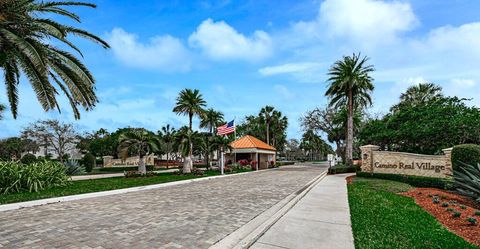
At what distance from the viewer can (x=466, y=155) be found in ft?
44.7

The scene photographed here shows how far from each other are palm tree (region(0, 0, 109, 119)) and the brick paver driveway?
469 centimetres

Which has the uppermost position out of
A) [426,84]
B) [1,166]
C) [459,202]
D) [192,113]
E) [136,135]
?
[426,84]

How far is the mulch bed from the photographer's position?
260 inches

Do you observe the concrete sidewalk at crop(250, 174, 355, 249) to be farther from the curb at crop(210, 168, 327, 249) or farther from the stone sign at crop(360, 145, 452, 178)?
the stone sign at crop(360, 145, 452, 178)

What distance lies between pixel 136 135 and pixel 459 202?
22.3 metres

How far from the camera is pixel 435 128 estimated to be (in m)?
22.5

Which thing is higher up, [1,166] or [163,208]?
[1,166]

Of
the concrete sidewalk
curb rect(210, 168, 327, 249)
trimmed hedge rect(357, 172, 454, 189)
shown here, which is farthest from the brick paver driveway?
trimmed hedge rect(357, 172, 454, 189)

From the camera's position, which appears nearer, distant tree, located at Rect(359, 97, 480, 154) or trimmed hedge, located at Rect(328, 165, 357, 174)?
distant tree, located at Rect(359, 97, 480, 154)

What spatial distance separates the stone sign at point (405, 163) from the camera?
17719 millimetres

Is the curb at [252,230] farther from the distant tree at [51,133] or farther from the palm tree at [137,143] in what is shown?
the distant tree at [51,133]

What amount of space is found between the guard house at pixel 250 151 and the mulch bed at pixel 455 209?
2541cm

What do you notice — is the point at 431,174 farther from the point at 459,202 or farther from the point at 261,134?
the point at 261,134

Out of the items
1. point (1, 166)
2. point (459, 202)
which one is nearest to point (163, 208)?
point (1, 166)
